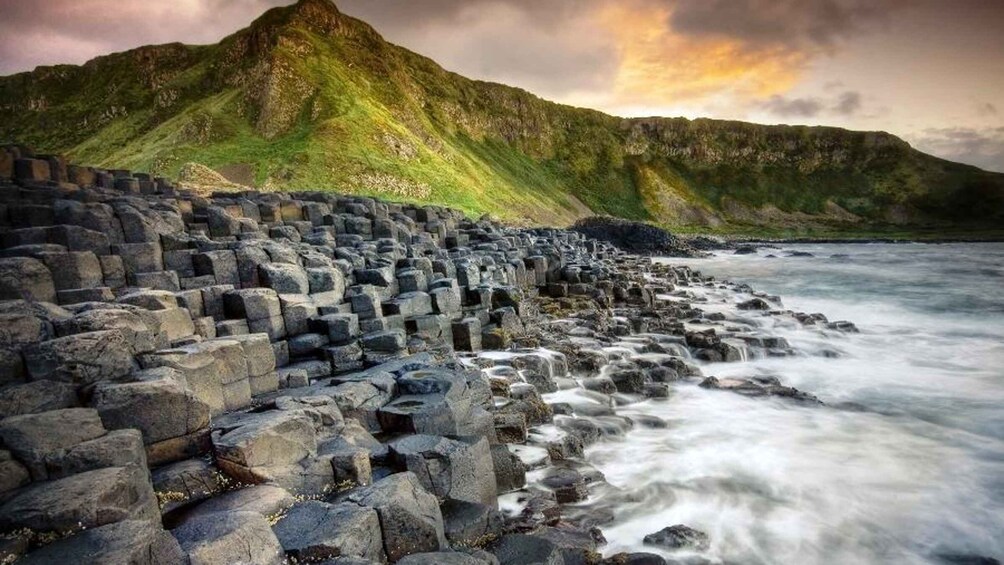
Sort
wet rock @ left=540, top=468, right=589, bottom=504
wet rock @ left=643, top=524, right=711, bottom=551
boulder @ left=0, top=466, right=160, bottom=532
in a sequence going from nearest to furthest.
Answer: boulder @ left=0, top=466, right=160, bottom=532 < wet rock @ left=643, top=524, right=711, bottom=551 < wet rock @ left=540, top=468, right=589, bottom=504

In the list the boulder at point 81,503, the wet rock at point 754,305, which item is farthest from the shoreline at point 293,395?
the wet rock at point 754,305

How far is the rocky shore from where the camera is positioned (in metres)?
5.03

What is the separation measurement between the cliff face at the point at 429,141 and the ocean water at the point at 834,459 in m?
51.4

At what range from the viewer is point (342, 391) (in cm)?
863

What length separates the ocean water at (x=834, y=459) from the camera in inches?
308

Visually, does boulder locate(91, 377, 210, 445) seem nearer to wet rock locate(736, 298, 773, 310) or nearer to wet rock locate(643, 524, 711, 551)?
wet rock locate(643, 524, 711, 551)

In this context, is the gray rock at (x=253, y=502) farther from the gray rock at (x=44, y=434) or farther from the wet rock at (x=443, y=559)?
the wet rock at (x=443, y=559)

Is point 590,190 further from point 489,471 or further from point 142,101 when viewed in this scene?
point 489,471

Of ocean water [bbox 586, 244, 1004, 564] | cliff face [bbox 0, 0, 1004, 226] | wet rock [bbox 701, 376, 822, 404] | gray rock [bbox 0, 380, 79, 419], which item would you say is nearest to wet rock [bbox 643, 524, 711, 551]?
ocean water [bbox 586, 244, 1004, 564]

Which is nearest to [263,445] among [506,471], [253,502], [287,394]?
[253,502]

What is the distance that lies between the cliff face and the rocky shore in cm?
4479

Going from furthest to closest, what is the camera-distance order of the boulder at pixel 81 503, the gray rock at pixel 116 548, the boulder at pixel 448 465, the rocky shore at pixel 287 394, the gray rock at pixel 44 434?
the boulder at pixel 448 465 → the gray rock at pixel 44 434 → the rocky shore at pixel 287 394 → the boulder at pixel 81 503 → the gray rock at pixel 116 548

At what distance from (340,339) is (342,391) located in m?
3.26

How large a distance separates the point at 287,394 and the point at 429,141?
86.0 meters
